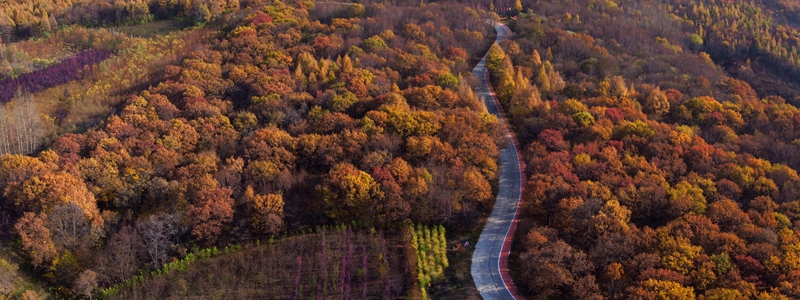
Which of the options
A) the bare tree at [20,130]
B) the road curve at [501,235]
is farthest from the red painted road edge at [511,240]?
the bare tree at [20,130]

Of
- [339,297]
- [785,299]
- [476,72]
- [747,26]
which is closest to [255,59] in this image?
[476,72]

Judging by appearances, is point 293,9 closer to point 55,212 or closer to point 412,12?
point 412,12

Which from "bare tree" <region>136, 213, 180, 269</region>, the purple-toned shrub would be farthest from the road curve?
the purple-toned shrub

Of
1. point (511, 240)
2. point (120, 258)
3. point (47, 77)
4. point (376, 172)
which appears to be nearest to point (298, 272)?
point (376, 172)

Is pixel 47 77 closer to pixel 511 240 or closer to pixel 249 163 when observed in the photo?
pixel 249 163

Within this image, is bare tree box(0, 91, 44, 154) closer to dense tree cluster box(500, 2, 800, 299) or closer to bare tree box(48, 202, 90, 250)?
bare tree box(48, 202, 90, 250)
